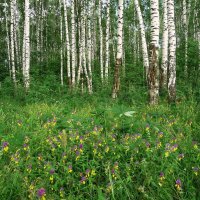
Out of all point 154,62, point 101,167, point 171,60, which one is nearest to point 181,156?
point 101,167

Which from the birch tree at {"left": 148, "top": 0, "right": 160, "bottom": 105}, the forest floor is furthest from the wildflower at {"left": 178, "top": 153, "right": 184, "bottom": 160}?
the birch tree at {"left": 148, "top": 0, "right": 160, "bottom": 105}

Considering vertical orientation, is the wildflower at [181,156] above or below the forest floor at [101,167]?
above

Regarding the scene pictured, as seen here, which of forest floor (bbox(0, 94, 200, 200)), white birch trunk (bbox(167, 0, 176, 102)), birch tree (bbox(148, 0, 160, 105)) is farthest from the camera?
white birch trunk (bbox(167, 0, 176, 102))

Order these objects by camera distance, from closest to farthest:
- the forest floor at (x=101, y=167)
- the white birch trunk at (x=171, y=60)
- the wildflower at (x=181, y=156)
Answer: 1. the forest floor at (x=101, y=167)
2. the wildflower at (x=181, y=156)
3. the white birch trunk at (x=171, y=60)

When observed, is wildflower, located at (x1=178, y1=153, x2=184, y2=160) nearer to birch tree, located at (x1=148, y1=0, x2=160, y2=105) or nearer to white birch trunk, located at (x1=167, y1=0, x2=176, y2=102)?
birch tree, located at (x1=148, y1=0, x2=160, y2=105)

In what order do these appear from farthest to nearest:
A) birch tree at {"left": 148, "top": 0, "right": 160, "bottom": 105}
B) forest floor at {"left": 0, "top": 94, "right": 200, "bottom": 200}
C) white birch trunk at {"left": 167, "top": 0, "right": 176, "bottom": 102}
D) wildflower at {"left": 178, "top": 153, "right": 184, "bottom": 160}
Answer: white birch trunk at {"left": 167, "top": 0, "right": 176, "bottom": 102} → birch tree at {"left": 148, "top": 0, "right": 160, "bottom": 105} → wildflower at {"left": 178, "top": 153, "right": 184, "bottom": 160} → forest floor at {"left": 0, "top": 94, "right": 200, "bottom": 200}

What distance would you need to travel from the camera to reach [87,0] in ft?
60.7

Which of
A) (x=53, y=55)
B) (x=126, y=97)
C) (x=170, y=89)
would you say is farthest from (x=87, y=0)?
(x=170, y=89)

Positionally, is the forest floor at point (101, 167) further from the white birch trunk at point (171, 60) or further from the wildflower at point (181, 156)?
the white birch trunk at point (171, 60)

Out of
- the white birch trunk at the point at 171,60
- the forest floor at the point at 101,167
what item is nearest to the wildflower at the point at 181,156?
the forest floor at the point at 101,167

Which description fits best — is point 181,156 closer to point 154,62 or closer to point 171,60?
→ point 154,62

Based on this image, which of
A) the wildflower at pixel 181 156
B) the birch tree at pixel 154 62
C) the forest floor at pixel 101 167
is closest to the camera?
the forest floor at pixel 101 167

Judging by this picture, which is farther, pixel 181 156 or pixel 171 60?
pixel 171 60

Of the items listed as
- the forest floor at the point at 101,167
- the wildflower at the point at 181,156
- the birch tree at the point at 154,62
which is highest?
the birch tree at the point at 154,62
